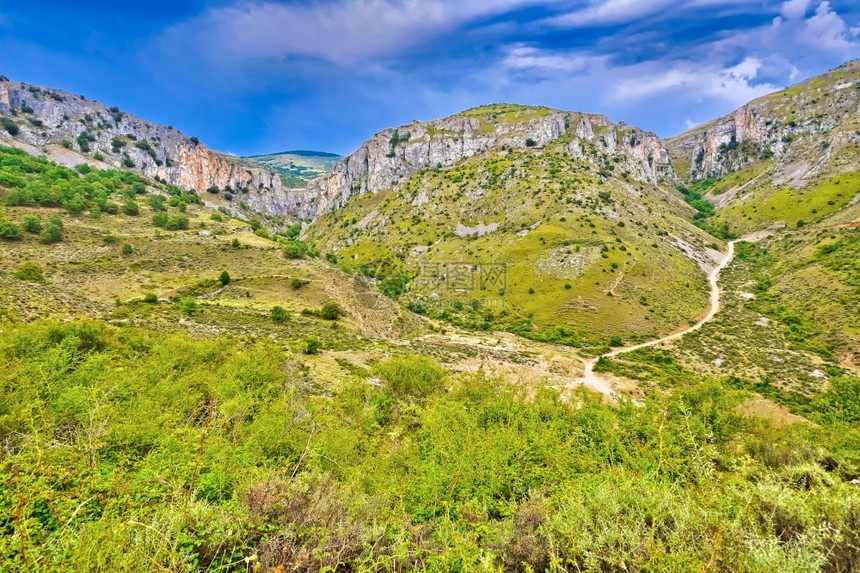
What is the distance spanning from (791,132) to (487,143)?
414ft

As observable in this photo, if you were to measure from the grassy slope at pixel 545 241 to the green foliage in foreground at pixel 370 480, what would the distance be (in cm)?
4460

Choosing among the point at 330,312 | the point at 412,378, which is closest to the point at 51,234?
the point at 330,312

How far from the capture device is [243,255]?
59.6 metres

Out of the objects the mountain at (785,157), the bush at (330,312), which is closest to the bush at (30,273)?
the bush at (330,312)

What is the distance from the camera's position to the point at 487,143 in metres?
143

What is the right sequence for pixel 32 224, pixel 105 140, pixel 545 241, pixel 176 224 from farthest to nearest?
1. pixel 105 140
2. pixel 545 241
3. pixel 176 224
4. pixel 32 224

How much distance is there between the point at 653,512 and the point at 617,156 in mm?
153360

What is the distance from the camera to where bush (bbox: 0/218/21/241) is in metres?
45.0

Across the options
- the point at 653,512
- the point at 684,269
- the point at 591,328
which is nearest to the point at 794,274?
the point at 684,269

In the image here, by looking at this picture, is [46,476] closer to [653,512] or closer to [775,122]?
[653,512]

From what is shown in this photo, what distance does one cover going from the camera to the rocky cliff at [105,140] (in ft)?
355

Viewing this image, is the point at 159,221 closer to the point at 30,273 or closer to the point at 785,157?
the point at 30,273

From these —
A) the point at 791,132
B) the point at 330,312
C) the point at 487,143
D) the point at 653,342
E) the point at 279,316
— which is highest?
the point at 791,132

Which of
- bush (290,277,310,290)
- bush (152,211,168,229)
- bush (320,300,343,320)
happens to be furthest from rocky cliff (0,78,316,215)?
bush (320,300,343,320)
